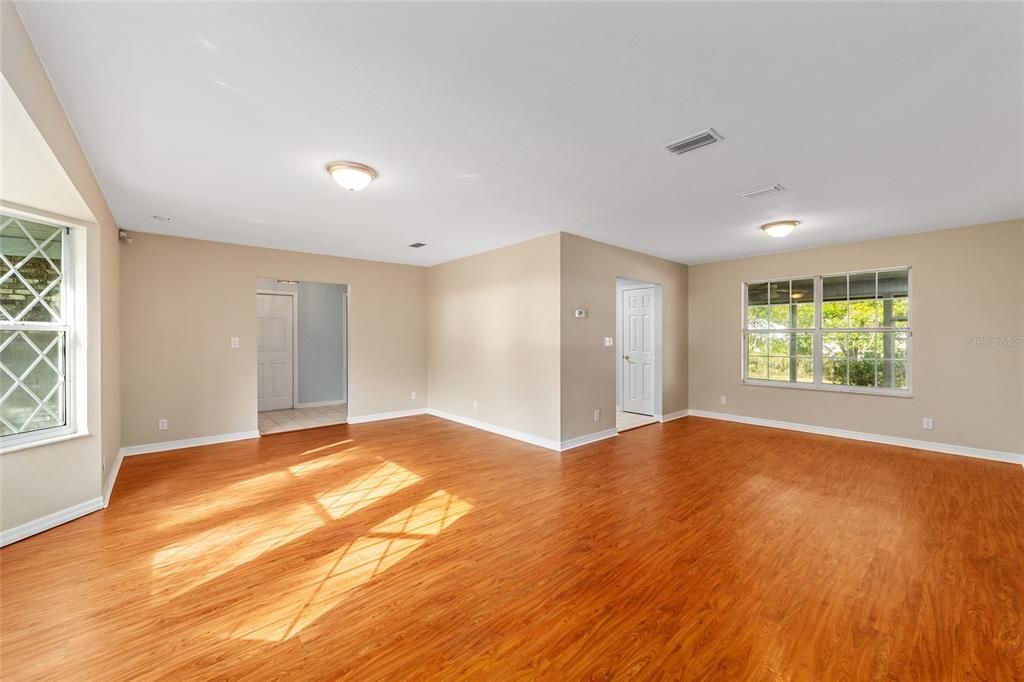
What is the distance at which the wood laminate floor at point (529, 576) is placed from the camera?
171 cm

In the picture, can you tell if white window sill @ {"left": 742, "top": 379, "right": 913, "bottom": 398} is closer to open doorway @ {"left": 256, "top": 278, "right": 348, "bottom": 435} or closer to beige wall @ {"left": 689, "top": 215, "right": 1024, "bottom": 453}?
beige wall @ {"left": 689, "top": 215, "right": 1024, "bottom": 453}

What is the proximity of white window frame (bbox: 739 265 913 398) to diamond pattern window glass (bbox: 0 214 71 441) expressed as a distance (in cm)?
770

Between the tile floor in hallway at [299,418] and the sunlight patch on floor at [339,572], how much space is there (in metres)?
3.72

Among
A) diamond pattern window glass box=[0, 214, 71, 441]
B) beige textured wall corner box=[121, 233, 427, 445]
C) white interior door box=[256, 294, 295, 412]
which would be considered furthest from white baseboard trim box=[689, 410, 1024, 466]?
diamond pattern window glass box=[0, 214, 71, 441]

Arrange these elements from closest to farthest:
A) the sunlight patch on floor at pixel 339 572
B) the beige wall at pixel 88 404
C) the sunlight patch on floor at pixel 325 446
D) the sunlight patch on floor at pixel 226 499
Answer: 1. the sunlight patch on floor at pixel 339 572
2. the beige wall at pixel 88 404
3. the sunlight patch on floor at pixel 226 499
4. the sunlight patch on floor at pixel 325 446

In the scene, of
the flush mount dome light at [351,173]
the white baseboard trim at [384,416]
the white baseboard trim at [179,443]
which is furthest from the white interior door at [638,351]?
the white baseboard trim at [179,443]

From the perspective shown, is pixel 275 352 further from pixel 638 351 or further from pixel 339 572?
pixel 638 351

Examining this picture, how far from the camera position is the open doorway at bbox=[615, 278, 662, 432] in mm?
6551

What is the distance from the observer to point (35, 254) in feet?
9.66

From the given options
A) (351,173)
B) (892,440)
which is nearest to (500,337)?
(351,173)

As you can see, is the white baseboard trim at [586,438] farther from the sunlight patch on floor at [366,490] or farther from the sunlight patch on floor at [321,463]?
the sunlight patch on floor at [321,463]

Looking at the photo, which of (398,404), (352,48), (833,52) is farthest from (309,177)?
(398,404)

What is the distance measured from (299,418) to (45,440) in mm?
3956

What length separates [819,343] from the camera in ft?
18.8
